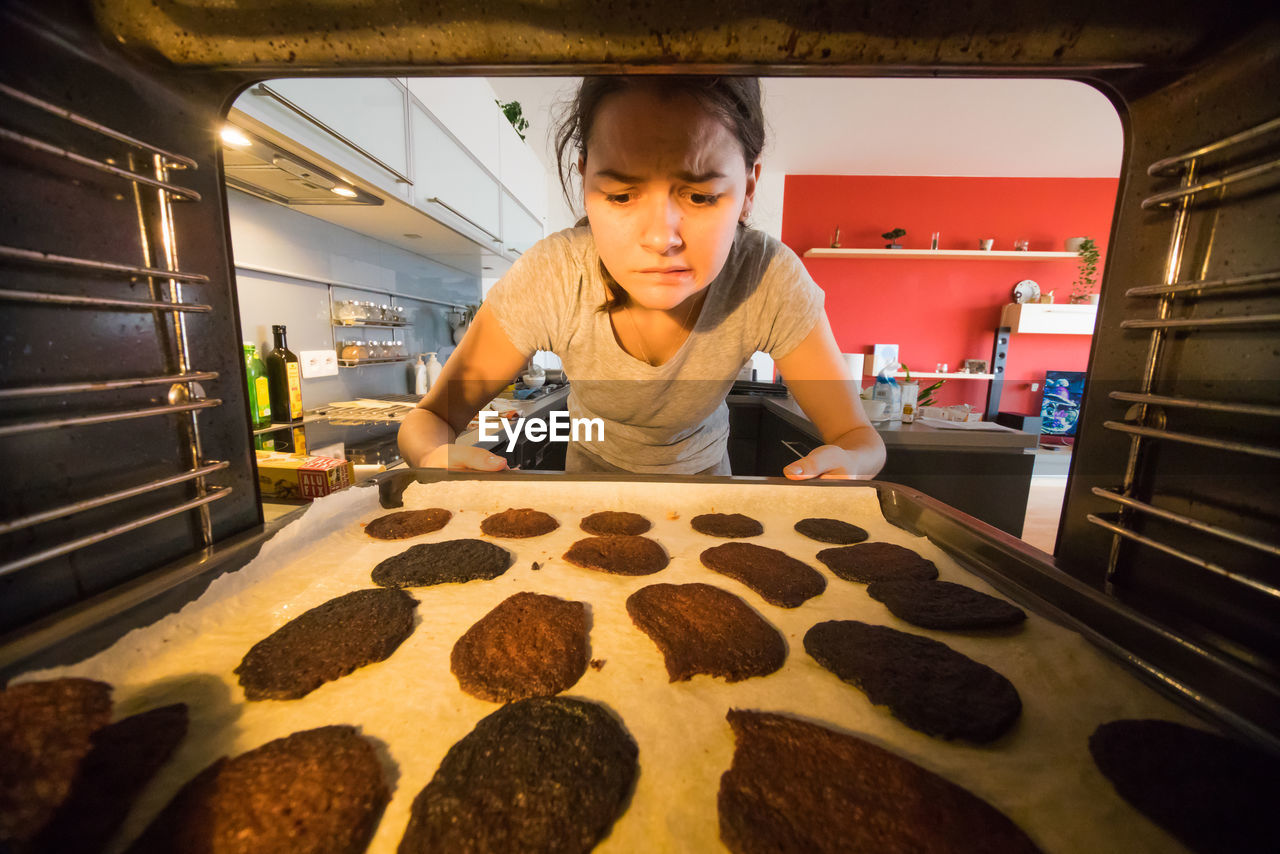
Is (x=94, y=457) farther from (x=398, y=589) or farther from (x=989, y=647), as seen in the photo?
(x=989, y=647)

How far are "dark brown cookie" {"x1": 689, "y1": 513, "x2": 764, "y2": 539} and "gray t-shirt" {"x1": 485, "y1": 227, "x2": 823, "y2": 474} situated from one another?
A: 464mm

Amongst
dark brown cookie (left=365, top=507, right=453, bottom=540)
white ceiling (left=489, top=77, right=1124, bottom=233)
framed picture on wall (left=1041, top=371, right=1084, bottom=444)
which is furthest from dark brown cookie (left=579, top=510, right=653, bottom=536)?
framed picture on wall (left=1041, top=371, right=1084, bottom=444)

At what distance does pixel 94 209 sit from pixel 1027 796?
120 cm

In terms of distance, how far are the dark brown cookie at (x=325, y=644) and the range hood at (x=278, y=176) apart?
125cm

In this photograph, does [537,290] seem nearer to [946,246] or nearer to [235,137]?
[235,137]

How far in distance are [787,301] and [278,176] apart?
1.75 metres

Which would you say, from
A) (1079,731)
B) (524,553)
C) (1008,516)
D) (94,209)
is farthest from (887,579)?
(1008,516)

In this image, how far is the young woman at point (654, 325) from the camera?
3.36ft

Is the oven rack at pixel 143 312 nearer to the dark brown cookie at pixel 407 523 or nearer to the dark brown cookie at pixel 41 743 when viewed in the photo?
the dark brown cookie at pixel 41 743

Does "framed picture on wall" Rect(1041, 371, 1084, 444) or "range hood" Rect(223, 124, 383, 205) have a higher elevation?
"range hood" Rect(223, 124, 383, 205)

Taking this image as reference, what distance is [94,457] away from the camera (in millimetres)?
596

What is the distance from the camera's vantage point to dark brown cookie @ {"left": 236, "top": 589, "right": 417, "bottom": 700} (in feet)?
1.83

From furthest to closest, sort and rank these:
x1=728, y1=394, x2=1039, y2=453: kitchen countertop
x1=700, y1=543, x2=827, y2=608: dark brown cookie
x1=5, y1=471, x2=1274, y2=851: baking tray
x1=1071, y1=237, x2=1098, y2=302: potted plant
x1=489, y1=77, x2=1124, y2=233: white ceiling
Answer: x1=1071, y1=237, x2=1098, y2=302: potted plant, x1=489, y1=77, x2=1124, y2=233: white ceiling, x1=728, y1=394, x2=1039, y2=453: kitchen countertop, x1=700, y1=543, x2=827, y2=608: dark brown cookie, x1=5, y1=471, x2=1274, y2=851: baking tray

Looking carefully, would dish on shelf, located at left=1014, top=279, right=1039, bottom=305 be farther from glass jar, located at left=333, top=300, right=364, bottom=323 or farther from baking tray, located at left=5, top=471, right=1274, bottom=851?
glass jar, located at left=333, top=300, right=364, bottom=323
